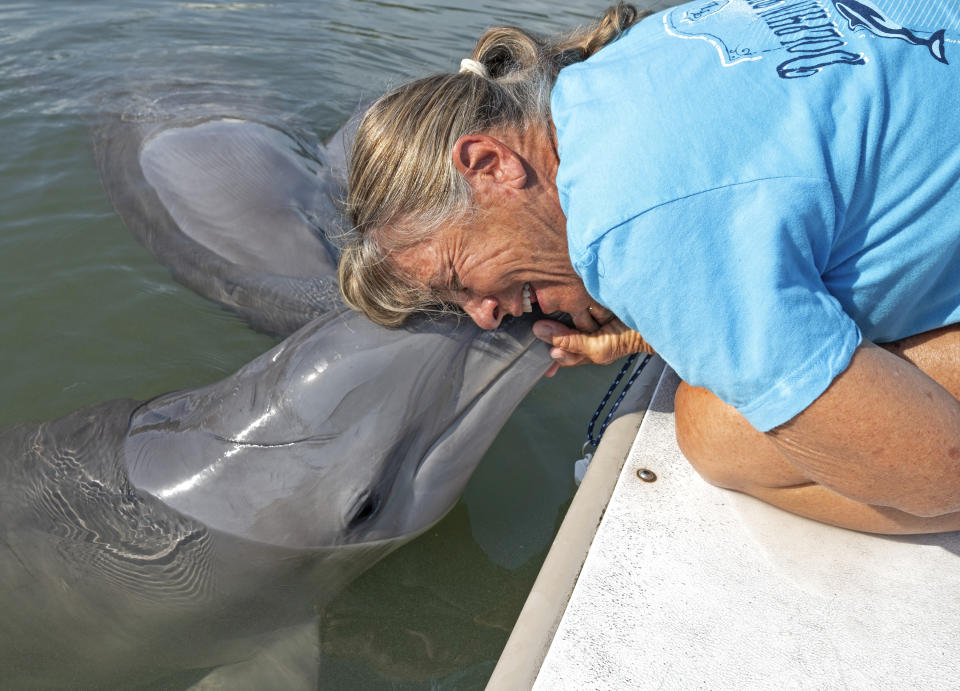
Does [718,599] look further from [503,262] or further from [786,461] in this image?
[503,262]

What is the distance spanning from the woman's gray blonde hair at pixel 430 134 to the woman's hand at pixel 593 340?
49cm

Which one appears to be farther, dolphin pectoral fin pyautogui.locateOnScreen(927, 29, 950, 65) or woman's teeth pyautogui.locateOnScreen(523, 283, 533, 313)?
woman's teeth pyautogui.locateOnScreen(523, 283, 533, 313)

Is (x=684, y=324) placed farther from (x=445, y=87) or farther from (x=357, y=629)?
(x=357, y=629)

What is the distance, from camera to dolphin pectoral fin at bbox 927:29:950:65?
223 cm

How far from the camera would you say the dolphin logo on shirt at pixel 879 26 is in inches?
88.4

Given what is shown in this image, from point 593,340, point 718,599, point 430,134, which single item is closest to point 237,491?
point 593,340

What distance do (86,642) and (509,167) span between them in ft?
9.36

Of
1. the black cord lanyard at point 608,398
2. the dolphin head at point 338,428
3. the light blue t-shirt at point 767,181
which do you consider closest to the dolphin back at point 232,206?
the dolphin head at point 338,428

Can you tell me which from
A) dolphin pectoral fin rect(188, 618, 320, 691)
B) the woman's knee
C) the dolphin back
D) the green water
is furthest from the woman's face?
the dolphin back

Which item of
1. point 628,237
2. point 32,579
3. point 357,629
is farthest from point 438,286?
point 32,579

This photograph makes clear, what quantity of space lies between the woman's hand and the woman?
0.37 metres

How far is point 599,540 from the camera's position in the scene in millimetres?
2738

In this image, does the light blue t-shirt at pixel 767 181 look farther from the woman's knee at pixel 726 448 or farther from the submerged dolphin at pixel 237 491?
the submerged dolphin at pixel 237 491

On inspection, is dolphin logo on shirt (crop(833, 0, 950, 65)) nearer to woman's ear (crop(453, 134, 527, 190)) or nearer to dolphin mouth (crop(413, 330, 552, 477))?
woman's ear (crop(453, 134, 527, 190))
